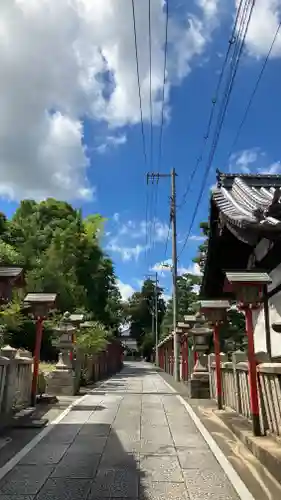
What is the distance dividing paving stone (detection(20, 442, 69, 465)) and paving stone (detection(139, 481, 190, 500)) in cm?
175

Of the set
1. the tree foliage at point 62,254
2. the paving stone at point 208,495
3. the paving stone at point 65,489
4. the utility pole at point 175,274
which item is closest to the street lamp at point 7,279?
the paving stone at point 65,489

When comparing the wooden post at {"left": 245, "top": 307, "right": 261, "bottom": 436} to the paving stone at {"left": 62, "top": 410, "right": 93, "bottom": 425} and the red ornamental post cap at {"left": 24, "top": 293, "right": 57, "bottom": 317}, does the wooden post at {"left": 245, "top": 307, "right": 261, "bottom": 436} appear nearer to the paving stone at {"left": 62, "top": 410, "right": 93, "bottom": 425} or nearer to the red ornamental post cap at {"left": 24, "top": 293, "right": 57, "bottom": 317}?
the paving stone at {"left": 62, "top": 410, "right": 93, "bottom": 425}

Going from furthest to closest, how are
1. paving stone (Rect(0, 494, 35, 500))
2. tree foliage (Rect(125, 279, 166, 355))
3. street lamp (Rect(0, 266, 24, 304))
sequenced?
tree foliage (Rect(125, 279, 166, 355))
street lamp (Rect(0, 266, 24, 304))
paving stone (Rect(0, 494, 35, 500))

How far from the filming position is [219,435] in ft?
26.6

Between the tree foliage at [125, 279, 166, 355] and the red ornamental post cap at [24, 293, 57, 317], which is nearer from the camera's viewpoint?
the red ornamental post cap at [24, 293, 57, 317]

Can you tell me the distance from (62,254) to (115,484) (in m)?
30.3

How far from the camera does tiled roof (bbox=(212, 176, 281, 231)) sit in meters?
5.96

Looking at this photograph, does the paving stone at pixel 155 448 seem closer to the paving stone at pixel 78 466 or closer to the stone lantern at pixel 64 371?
the paving stone at pixel 78 466

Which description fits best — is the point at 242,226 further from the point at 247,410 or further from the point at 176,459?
the point at 247,410

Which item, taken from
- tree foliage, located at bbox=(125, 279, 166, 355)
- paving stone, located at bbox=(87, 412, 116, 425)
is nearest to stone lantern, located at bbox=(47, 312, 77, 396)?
paving stone, located at bbox=(87, 412, 116, 425)

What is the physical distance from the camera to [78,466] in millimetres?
5961

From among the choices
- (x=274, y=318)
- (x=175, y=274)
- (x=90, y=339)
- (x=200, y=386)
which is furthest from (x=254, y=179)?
(x=175, y=274)

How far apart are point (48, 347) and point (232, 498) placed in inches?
1065

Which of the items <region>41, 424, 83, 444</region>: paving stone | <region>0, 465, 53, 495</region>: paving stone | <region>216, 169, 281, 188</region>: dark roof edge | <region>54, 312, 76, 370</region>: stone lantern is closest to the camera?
<region>0, 465, 53, 495</region>: paving stone
